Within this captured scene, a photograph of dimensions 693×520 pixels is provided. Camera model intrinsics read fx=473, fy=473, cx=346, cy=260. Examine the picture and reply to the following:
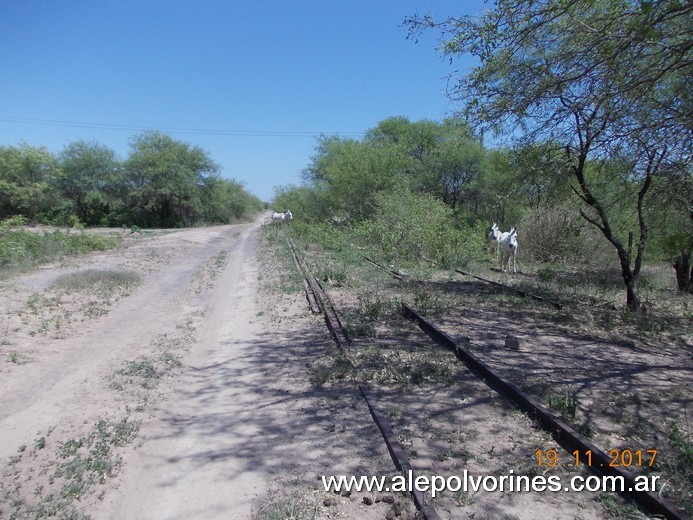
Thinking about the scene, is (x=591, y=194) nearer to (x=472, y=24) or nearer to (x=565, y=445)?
(x=472, y=24)

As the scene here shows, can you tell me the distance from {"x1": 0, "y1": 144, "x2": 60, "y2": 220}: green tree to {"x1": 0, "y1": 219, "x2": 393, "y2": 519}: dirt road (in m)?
41.6

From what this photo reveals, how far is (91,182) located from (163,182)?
25.0 ft

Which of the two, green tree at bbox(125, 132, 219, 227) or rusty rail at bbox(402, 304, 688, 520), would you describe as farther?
green tree at bbox(125, 132, 219, 227)

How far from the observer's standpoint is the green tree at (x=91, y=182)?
51562 millimetres

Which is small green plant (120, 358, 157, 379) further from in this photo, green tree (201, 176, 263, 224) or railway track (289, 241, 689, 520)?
green tree (201, 176, 263, 224)

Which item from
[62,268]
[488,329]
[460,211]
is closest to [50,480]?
[488,329]

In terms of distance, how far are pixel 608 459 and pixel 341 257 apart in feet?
52.7

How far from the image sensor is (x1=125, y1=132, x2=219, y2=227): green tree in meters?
53.6

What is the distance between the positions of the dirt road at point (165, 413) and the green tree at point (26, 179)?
1636 inches

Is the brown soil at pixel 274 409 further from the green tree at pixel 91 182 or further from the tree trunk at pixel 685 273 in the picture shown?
the green tree at pixel 91 182

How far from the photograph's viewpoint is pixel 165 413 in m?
5.41
